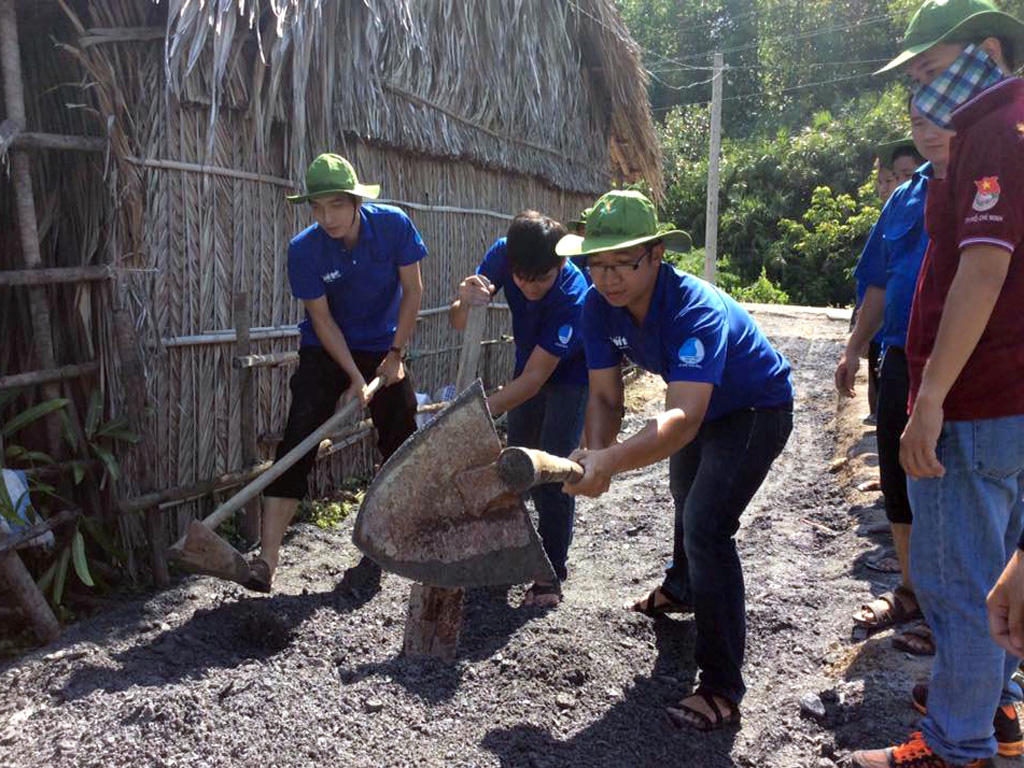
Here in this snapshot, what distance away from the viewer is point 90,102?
3611mm

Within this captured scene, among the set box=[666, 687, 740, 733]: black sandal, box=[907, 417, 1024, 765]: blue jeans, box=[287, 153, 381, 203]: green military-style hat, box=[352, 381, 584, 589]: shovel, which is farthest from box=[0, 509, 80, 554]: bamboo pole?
box=[907, 417, 1024, 765]: blue jeans

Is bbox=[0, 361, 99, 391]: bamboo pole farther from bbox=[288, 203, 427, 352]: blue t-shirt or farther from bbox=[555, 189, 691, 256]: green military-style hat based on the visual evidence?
bbox=[555, 189, 691, 256]: green military-style hat

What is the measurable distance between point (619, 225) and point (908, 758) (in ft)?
5.08

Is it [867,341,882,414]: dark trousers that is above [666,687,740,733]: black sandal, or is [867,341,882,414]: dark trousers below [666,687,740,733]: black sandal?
above

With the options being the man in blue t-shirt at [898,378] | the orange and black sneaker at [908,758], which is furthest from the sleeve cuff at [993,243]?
the orange and black sneaker at [908,758]

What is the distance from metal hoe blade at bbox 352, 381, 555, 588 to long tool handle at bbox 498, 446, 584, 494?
0.23 m

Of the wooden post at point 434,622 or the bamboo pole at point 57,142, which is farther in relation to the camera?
the bamboo pole at point 57,142

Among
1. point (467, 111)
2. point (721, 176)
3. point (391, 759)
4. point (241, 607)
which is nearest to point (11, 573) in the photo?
point (241, 607)

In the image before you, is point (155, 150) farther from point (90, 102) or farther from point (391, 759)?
point (391, 759)

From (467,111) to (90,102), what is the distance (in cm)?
340

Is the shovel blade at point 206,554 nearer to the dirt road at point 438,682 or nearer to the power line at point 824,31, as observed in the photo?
the dirt road at point 438,682

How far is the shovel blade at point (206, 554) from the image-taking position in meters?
3.21

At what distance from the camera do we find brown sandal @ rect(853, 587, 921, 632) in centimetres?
328

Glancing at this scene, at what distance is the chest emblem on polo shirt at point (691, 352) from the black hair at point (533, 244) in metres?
1.08
